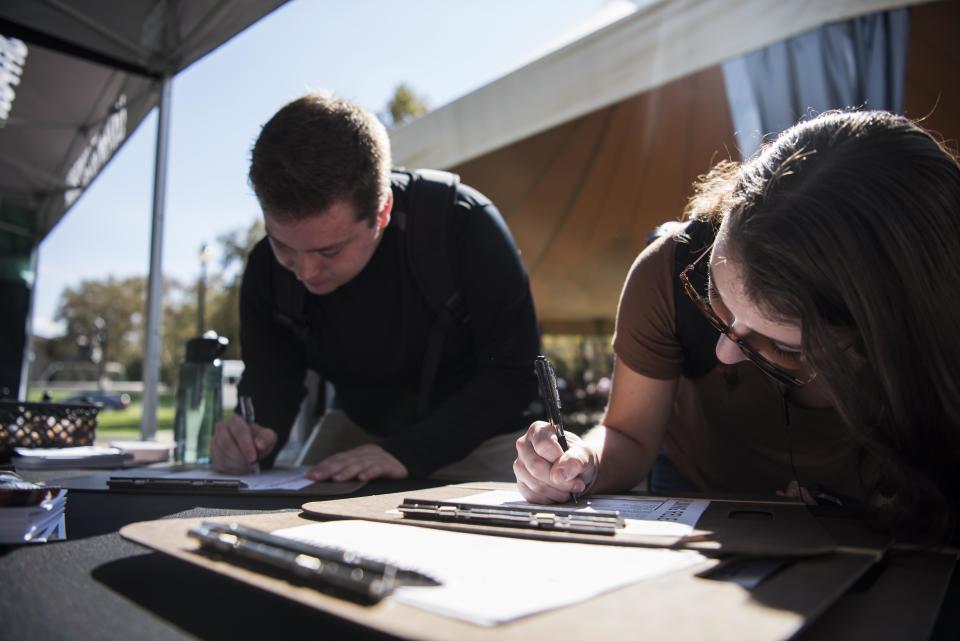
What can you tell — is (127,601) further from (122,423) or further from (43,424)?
(122,423)

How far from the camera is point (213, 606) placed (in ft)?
1.61

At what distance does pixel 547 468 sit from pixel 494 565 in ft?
1.17

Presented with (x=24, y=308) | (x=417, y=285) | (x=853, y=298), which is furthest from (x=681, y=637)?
(x=24, y=308)

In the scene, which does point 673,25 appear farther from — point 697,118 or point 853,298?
point 853,298

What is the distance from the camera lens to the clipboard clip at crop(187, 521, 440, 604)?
1.40ft

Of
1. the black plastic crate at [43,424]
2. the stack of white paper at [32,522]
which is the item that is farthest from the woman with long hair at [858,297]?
the black plastic crate at [43,424]

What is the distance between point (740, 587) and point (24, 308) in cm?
748

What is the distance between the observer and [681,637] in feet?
1.28

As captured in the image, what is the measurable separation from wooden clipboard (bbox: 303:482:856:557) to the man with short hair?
41cm

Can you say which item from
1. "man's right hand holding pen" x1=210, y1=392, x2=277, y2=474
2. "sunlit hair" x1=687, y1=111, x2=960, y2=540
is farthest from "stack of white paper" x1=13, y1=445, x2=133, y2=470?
"sunlit hair" x1=687, y1=111, x2=960, y2=540

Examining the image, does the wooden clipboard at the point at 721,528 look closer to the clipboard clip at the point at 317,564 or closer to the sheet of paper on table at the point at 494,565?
the sheet of paper on table at the point at 494,565

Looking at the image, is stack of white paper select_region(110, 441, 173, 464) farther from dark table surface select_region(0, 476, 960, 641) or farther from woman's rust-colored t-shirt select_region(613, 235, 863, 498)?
woman's rust-colored t-shirt select_region(613, 235, 863, 498)

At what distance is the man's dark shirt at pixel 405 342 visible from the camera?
1408 millimetres

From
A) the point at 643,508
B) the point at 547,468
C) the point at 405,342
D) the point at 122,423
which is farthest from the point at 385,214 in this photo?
the point at 122,423
